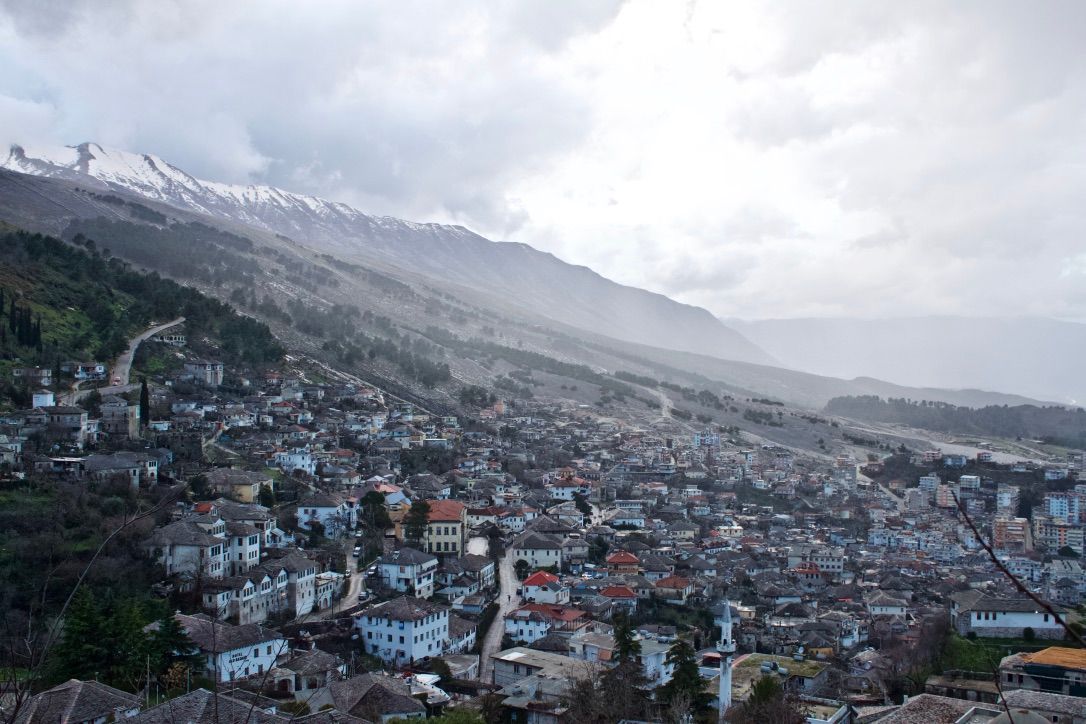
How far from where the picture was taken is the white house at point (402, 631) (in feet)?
68.3

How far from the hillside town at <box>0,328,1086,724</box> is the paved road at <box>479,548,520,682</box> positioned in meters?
0.09

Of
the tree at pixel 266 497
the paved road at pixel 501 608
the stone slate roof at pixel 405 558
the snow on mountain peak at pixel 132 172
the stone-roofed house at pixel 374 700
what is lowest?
the paved road at pixel 501 608

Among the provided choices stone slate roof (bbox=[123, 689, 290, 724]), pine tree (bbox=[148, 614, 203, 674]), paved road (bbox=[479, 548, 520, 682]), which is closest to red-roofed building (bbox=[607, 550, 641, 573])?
paved road (bbox=[479, 548, 520, 682])

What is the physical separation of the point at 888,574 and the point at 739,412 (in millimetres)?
53346

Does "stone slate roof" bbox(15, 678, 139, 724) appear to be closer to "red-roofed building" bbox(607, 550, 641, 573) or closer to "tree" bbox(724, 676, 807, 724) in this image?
"tree" bbox(724, 676, 807, 724)

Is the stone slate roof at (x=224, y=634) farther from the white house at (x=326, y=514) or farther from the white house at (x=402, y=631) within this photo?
the white house at (x=326, y=514)

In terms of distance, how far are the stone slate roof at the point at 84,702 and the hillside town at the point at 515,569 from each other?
47mm

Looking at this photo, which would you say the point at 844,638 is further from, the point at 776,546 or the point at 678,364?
the point at 678,364

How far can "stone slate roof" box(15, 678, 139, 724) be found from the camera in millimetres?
13094

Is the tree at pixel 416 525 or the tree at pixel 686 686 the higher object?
the tree at pixel 416 525

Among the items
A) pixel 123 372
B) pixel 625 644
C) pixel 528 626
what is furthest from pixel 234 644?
pixel 123 372

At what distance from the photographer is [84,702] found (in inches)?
535

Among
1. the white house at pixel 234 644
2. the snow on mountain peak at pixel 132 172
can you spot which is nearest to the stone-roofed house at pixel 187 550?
the white house at pixel 234 644

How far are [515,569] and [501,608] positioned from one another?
398 cm
